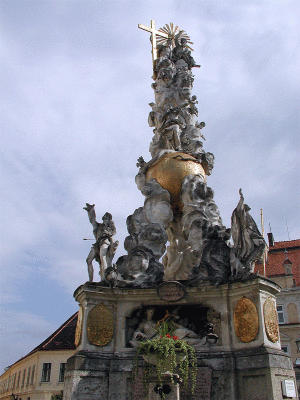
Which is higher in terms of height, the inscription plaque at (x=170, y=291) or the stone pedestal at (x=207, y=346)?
the inscription plaque at (x=170, y=291)

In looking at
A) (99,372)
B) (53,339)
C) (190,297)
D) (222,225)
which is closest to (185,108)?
(222,225)

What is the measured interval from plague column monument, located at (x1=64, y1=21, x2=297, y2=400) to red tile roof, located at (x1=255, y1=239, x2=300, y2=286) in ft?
53.1

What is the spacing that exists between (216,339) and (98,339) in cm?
261

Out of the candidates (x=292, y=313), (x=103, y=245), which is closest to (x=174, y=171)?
(x=103, y=245)

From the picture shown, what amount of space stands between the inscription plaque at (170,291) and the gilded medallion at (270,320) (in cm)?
186

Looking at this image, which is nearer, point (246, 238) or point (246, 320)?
point (246, 320)

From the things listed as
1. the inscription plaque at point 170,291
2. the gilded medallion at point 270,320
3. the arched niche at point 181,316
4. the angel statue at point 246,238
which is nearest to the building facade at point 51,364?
the arched niche at point 181,316

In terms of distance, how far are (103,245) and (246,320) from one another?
13.1 ft

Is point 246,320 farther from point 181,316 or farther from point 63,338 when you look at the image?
point 63,338

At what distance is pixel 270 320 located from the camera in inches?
350

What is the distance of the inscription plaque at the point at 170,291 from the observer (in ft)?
31.3

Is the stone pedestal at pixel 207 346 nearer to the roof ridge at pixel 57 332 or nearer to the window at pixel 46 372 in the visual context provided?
the window at pixel 46 372

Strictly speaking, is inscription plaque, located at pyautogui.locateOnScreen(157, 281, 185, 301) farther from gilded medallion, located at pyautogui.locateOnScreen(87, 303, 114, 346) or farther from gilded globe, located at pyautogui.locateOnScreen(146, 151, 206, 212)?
gilded globe, located at pyautogui.locateOnScreen(146, 151, 206, 212)

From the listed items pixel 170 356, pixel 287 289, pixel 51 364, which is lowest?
pixel 170 356
